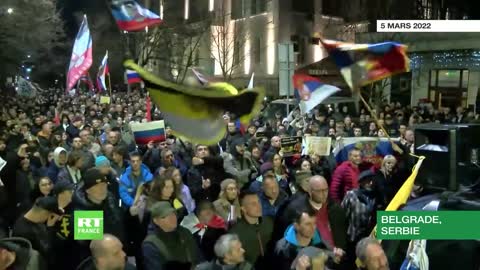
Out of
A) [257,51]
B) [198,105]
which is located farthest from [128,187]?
[257,51]

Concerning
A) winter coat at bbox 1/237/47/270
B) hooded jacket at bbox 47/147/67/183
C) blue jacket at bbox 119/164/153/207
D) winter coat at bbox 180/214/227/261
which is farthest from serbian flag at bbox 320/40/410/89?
hooded jacket at bbox 47/147/67/183

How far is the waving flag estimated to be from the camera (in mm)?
5137

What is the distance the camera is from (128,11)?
1061cm

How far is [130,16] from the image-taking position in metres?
10.6

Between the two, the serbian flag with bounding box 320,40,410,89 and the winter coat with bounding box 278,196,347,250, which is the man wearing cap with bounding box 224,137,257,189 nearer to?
the serbian flag with bounding box 320,40,410,89

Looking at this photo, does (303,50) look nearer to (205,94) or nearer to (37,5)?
(37,5)

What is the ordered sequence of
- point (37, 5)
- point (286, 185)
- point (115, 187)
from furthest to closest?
point (37, 5) < point (286, 185) < point (115, 187)

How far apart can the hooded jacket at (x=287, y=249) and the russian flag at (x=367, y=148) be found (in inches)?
122

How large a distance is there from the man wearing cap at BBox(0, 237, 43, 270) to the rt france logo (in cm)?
32

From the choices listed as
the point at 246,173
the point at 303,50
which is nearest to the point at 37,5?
the point at 303,50

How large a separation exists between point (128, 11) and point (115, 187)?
4766 mm

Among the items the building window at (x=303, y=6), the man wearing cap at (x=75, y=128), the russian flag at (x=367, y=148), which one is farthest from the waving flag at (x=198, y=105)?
the building window at (x=303, y=6)

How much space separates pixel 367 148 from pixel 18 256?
549cm

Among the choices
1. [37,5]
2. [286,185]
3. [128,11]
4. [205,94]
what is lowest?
[286,185]
